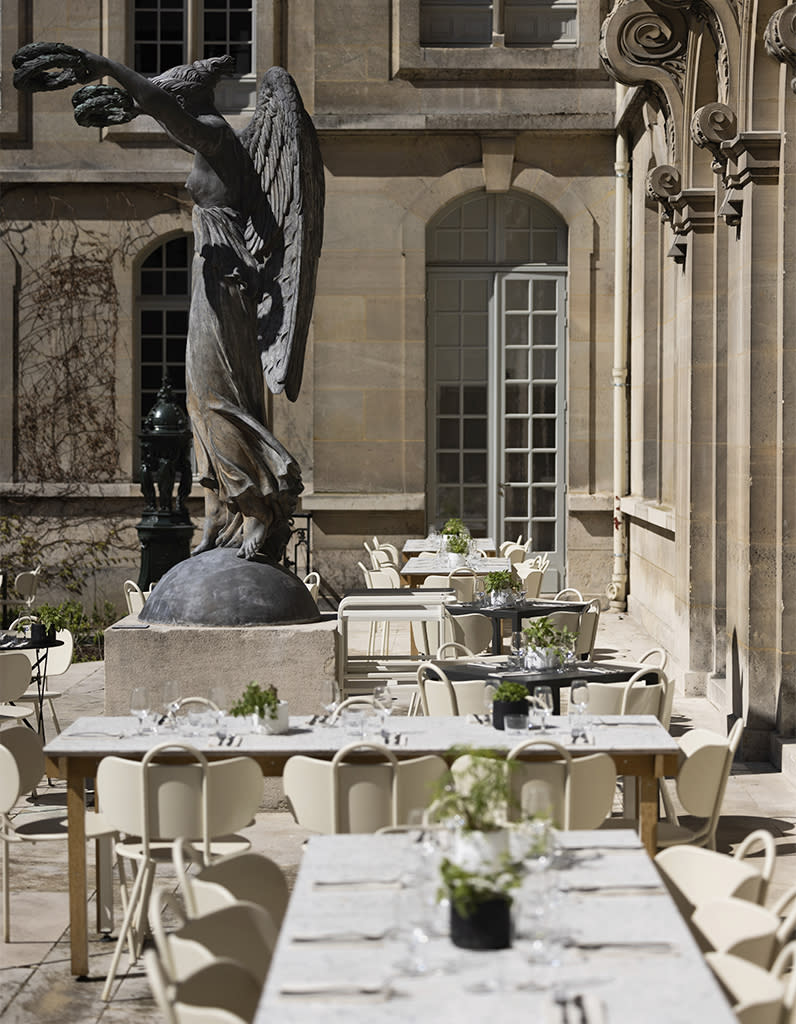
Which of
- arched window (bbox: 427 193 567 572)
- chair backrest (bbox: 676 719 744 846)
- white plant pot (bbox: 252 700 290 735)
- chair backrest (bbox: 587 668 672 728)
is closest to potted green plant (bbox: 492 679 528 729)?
chair backrest (bbox: 676 719 744 846)

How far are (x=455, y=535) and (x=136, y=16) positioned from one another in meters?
7.49

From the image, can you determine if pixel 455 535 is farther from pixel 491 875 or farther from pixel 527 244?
pixel 491 875

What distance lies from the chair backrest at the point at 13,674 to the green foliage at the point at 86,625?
3386 mm

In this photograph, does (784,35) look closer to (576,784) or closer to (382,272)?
(576,784)

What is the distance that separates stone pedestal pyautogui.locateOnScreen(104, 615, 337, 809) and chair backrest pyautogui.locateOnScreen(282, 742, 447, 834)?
8.51 ft

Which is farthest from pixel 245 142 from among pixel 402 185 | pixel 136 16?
pixel 136 16

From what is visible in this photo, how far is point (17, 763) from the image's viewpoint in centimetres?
575

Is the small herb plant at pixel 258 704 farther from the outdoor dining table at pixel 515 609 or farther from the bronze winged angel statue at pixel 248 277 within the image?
the outdoor dining table at pixel 515 609

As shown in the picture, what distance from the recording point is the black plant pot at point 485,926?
10.9ft

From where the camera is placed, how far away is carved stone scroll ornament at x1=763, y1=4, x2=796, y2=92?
7.95m

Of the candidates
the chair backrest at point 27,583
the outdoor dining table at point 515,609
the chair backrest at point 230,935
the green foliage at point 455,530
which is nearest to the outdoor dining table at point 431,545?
the green foliage at point 455,530

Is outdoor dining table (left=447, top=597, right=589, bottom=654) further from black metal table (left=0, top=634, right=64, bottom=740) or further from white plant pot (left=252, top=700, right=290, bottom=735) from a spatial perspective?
white plant pot (left=252, top=700, right=290, bottom=735)

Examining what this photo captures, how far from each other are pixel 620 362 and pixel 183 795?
1193 centimetres

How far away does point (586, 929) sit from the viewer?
11.4 ft
